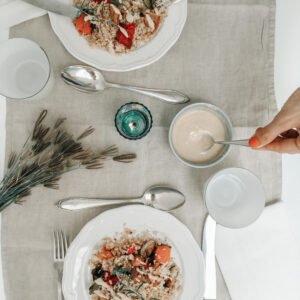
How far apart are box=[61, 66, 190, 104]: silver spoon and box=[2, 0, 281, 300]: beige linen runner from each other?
2 centimetres

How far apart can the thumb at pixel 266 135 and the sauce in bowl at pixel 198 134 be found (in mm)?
123

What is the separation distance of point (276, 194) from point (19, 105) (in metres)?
0.79

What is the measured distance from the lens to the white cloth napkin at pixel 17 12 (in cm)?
84

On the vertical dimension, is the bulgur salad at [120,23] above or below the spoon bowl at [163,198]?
above

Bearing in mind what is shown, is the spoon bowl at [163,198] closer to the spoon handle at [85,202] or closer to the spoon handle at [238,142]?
the spoon handle at [85,202]

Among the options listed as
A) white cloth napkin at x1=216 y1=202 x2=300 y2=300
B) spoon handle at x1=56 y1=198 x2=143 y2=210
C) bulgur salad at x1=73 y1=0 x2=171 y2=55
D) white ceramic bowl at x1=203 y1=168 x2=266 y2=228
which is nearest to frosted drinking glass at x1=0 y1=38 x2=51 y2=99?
bulgur salad at x1=73 y1=0 x2=171 y2=55

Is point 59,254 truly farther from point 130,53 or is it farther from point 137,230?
point 130,53

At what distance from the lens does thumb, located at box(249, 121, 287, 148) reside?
0.66 m

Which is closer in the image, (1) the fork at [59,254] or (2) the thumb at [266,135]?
(2) the thumb at [266,135]

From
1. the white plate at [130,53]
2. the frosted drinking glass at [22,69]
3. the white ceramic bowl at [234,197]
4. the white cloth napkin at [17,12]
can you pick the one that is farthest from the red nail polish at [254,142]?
the white cloth napkin at [17,12]

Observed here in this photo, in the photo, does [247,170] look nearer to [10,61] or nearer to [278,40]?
[278,40]

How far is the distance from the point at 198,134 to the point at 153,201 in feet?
0.74

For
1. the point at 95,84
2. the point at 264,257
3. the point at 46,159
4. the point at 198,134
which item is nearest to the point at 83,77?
the point at 95,84

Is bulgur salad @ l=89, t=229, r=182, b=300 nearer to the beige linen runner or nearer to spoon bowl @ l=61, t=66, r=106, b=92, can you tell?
the beige linen runner
